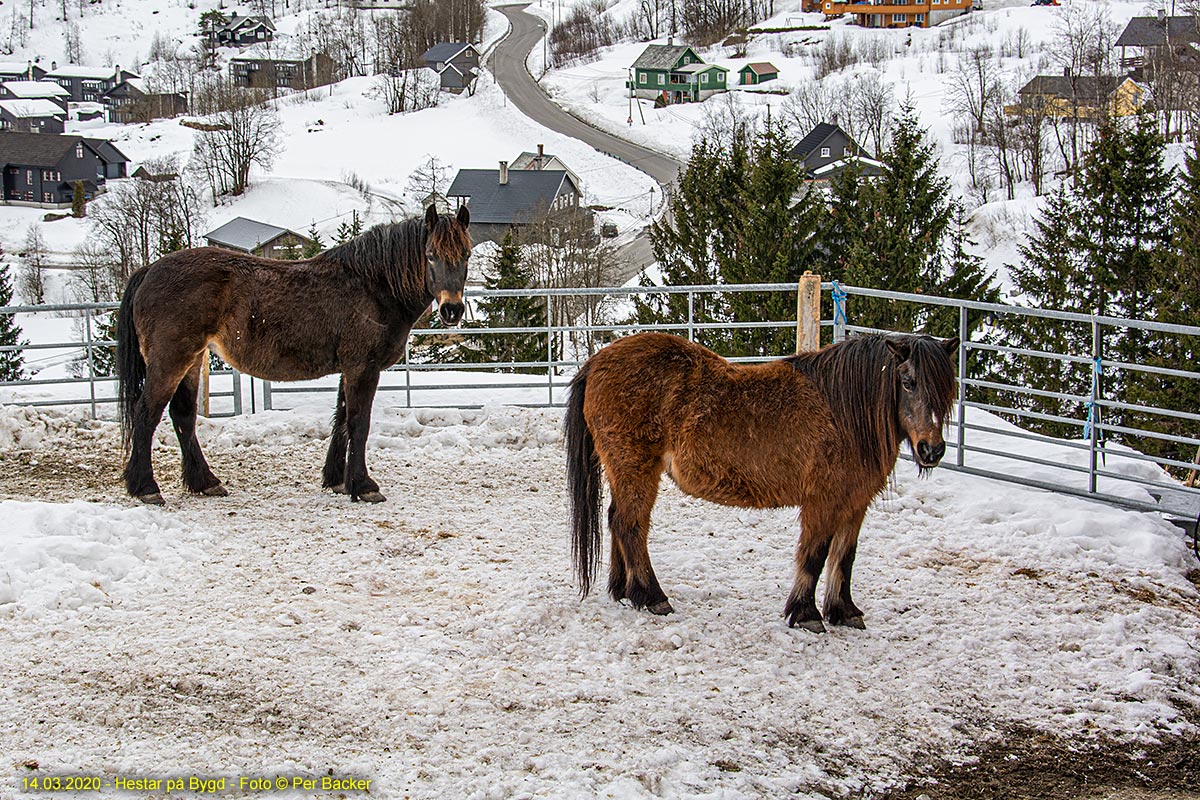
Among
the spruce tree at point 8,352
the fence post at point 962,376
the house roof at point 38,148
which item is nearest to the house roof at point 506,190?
the spruce tree at point 8,352

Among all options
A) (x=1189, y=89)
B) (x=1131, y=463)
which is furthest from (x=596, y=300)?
(x=1189, y=89)

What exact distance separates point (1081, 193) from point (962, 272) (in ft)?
12.6

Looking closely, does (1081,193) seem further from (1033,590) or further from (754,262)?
(1033,590)

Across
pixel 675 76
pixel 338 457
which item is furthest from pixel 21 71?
pixel 338 457

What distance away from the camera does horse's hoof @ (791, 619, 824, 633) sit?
5.07 m

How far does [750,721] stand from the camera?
4227 millimetres

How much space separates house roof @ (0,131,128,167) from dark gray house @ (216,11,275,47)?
148 feet

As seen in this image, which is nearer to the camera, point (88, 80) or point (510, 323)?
point (510, 323)

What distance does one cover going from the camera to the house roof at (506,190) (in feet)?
148

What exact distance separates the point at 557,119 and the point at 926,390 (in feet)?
199

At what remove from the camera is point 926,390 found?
473 cm

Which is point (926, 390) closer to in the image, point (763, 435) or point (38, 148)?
point (763, 435)

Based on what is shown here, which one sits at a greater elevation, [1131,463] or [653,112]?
[653,112]

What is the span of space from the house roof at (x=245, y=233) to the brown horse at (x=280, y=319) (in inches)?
1575
